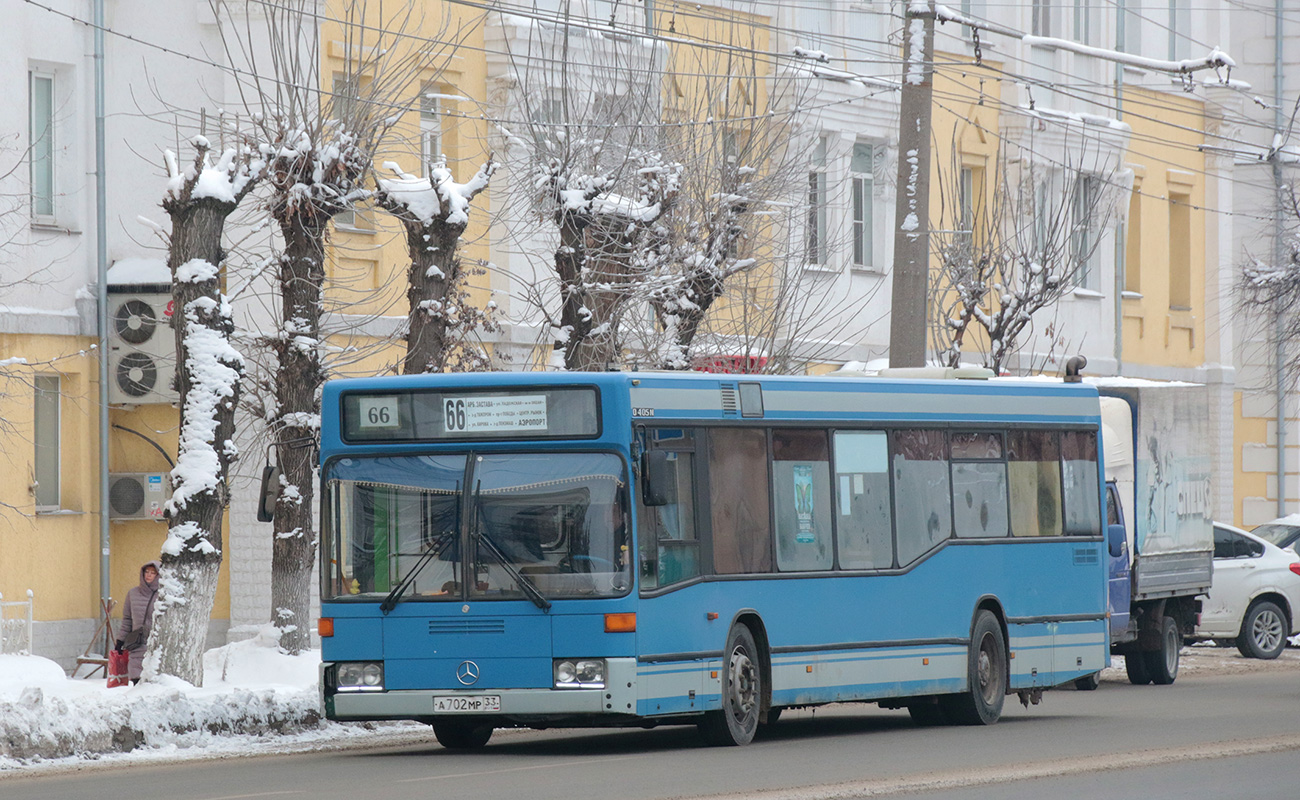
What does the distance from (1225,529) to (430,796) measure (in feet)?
59.1

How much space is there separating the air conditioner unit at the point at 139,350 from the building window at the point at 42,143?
124 cm

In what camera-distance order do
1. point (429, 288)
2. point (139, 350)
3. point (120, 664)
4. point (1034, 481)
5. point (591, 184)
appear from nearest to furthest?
point (1034, 481)
point (429, 288)
point (120, 664)
point (591, 184)
point (139, 350)

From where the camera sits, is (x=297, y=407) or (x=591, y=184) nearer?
(x=297, y=407)

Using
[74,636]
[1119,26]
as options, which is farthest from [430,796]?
[1119,26]

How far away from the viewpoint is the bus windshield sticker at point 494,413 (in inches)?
560

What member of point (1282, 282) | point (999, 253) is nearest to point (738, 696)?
point (999, 253)

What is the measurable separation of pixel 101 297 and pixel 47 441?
1693 millimetres

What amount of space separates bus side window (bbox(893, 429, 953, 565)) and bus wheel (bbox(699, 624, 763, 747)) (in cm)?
192

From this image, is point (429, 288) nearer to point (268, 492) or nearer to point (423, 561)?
point (268, 492)

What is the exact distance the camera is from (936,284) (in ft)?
102

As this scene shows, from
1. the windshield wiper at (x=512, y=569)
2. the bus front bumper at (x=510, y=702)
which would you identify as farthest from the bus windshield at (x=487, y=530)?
the bus front bumper at (x=510, y=702)

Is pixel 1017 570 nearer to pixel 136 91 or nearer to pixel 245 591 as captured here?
pixel 245 591

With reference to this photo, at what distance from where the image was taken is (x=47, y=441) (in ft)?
77.8

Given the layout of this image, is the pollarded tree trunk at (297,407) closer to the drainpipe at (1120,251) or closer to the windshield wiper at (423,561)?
the windshield wiper at (423,561)
